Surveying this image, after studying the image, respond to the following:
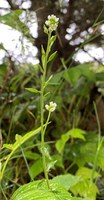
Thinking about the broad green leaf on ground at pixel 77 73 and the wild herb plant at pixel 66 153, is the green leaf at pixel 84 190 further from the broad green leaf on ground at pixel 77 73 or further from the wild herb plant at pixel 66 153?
the broad green leaf on ground at pixel 77 73

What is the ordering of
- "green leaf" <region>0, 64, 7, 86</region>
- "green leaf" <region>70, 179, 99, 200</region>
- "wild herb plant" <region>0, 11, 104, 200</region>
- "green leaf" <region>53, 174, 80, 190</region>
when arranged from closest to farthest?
"wild herb plant" <region>0, 11, 104, 200</region> < "green leaf" <region>53, 174, 80, 190</region> < "green leaf" <region>70, 179, 99, 200</region> < "green leaf" <region>0, 64, 7, 86</region>

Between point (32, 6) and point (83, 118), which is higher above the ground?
point (32, 6)

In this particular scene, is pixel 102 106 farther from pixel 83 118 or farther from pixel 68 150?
pixel 68 150

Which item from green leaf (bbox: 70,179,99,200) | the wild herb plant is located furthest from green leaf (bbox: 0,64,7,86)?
green leaf (bbox: 70,179,99,200)

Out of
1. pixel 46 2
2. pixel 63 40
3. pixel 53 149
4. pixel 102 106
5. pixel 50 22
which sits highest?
pixel 46 2

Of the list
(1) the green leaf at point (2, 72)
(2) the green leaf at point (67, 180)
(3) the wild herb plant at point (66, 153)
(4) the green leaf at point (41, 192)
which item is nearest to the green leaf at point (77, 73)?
(3) the wild herb plant at point (66, 153)

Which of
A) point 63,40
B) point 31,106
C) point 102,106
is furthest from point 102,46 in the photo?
point 31,106

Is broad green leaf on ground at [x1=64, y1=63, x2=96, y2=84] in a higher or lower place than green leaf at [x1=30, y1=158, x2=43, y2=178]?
higher

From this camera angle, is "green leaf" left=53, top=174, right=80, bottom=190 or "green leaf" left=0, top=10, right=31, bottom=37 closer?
"green leaf" left=53, top=174, right=80, bottom=190

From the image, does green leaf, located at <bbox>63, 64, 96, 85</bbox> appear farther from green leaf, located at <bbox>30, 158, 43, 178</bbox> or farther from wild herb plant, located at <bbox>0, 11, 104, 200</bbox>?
green leaf, located at <bbox>30, 158, 43, 178</bbox>
